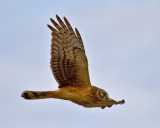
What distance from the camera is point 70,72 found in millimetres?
10164

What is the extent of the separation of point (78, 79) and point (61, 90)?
55cm

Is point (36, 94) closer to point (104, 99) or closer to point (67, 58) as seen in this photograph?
point (67, 58)

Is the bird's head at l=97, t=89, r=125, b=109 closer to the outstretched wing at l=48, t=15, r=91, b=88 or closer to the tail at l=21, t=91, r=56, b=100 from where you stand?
the outstretched wing at l=48, t=15, r=91, b=88

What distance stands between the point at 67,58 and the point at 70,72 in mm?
383

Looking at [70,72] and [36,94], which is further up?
[70,72]

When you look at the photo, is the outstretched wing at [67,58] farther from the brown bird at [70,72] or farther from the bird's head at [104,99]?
the bird's head at [104,99]

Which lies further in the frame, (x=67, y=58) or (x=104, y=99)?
(x=67, y=58)

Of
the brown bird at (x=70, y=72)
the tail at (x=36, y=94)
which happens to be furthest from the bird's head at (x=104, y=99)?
the tail at (x=36, y=94)

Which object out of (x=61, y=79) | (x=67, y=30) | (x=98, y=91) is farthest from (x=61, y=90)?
(x=67, y=30)

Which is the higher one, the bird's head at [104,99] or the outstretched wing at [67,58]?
the outstretched wing at [67,58]

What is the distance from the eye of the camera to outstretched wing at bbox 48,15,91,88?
32.9 ft

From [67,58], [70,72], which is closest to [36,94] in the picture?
[70,72]

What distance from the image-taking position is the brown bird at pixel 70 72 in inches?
388

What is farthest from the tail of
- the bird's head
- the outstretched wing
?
the bird's head
